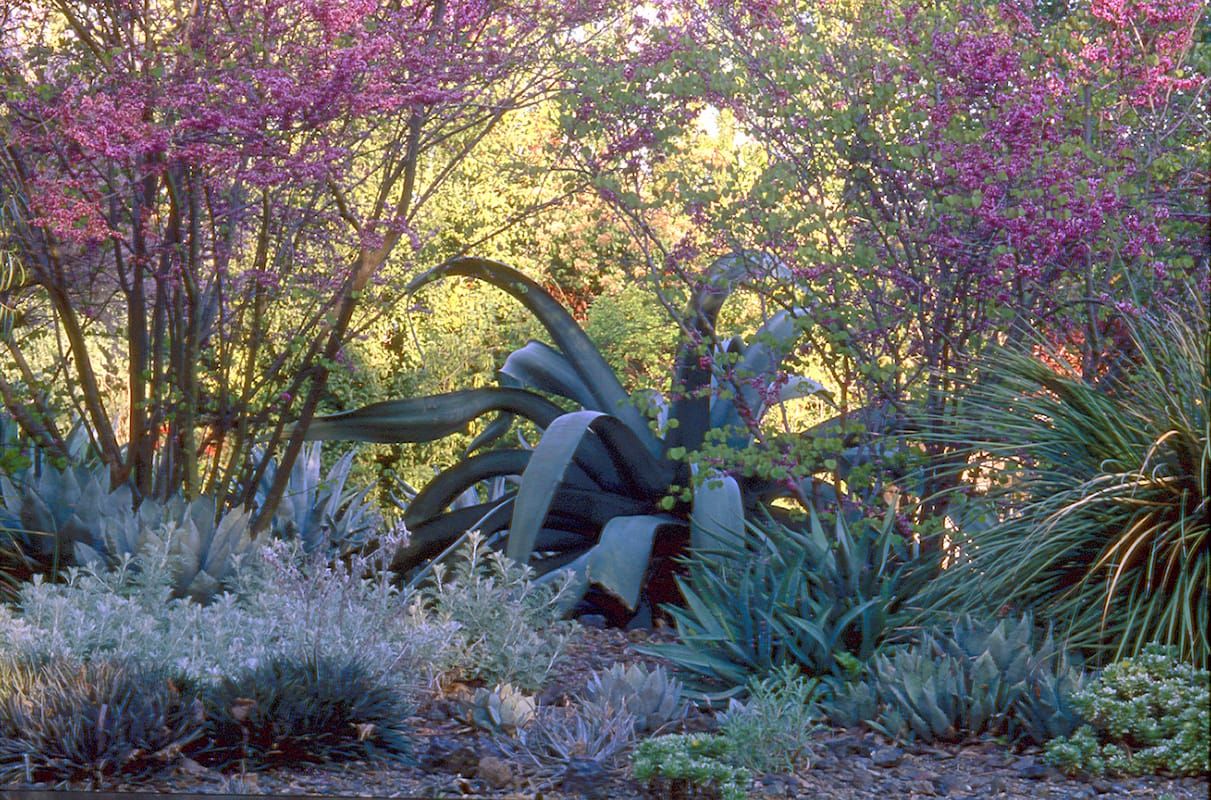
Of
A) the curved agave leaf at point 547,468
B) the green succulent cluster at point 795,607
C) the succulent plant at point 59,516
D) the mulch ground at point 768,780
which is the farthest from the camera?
the succulent plant at point 59,516

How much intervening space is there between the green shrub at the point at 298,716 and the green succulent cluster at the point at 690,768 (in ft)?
2.82

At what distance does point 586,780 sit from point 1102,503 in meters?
2.06

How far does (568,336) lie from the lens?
7.37 m

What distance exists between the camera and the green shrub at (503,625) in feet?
16.9

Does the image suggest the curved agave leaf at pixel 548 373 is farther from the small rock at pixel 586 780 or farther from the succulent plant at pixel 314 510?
the small rock at pixel 586 780

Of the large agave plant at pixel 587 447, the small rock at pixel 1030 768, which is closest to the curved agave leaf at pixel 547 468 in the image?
the large agave plant at pixel 587 447

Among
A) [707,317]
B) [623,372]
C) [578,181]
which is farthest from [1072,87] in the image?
→ [623,372]

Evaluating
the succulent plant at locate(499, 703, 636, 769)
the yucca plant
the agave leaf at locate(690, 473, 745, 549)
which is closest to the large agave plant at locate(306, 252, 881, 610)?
the agave leaf at locate(690, 473, 745, 549)

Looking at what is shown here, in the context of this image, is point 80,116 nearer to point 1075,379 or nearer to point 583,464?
point 583,464

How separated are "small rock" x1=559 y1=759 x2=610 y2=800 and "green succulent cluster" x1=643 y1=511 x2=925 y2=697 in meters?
0.81

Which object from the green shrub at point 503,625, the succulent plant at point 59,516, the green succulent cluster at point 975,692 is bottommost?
the green succulent cluster at point 975,692

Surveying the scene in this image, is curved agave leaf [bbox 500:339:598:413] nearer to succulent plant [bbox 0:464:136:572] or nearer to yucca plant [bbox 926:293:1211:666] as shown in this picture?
succulent plant [bbox 0:464:136:572]

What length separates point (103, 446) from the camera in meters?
7.04

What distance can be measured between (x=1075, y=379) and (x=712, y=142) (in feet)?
24.2
